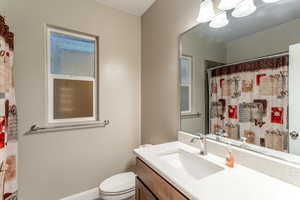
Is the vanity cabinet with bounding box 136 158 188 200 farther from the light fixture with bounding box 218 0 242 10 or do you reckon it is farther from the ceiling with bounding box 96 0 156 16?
the ceiling with bounding box 96 0 156 16

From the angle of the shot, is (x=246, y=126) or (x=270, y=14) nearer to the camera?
(x=270, y=14)

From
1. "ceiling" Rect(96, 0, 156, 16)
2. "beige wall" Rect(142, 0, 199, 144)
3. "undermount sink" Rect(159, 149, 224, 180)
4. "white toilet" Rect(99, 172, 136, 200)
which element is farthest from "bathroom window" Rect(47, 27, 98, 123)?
"undermount sink" Rect(159, 149, 224, 180)

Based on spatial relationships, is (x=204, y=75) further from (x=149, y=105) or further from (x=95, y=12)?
(x=95, y=12)

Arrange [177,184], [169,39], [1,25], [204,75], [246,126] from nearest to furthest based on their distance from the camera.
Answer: [177,184], [246,126], [1,25], [204,75], [169,39]

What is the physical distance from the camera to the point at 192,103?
141 centimetres

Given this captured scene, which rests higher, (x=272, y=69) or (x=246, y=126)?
(x=272, y=69)

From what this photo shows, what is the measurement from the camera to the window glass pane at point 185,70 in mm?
1434

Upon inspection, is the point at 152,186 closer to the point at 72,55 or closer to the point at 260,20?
the point at 260,20

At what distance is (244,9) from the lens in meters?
0.96

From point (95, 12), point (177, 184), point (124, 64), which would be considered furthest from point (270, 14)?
point (95, 12)

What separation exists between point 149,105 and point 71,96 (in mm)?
A: 1003

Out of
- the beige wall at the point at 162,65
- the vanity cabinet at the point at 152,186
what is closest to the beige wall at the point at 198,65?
the beige wall at the point at 162,65

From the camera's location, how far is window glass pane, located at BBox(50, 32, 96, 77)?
1.72 metres

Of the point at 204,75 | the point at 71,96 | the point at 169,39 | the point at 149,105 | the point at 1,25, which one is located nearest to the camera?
the point at 1,25
